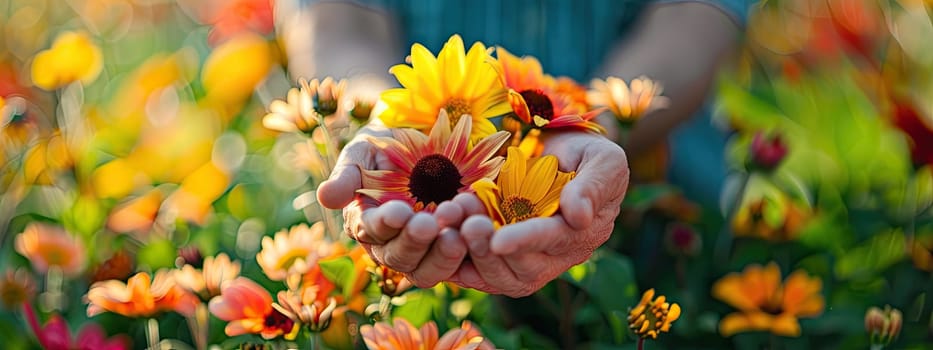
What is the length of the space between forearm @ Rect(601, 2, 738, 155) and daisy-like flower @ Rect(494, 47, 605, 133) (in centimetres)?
31

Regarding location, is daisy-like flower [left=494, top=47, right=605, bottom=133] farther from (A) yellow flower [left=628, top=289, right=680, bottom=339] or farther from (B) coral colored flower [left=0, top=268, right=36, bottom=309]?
(B) coral colored flower [left=0, top=268, right=36, bottom=309]

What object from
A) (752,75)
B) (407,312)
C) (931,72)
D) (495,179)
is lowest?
(752,75)

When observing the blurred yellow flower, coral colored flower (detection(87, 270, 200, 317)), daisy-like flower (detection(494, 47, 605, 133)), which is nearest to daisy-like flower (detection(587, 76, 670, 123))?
daisy-like flower (detection(494, 47, 605, 133))

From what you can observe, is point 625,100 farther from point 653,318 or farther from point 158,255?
point 158,255

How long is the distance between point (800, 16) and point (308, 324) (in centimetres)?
111

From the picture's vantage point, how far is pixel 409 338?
1.50 ft

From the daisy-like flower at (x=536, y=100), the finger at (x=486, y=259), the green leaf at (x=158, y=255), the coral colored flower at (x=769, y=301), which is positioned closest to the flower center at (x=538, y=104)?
the daisy-like flower at (x=536, y=100)

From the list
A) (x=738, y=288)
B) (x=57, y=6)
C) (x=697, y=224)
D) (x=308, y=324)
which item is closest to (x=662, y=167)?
(x=697, y=224)

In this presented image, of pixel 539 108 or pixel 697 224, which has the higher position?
pixel 539 108

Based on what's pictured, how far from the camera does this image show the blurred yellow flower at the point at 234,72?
999 millimetres

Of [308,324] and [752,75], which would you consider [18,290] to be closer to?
[308,324]

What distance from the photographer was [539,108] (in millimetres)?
490

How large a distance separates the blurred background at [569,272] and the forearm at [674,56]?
0.05 metres

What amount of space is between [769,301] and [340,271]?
0.29 meters
